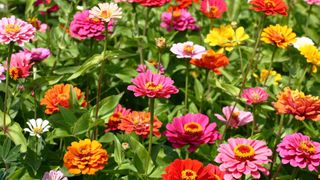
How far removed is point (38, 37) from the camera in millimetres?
2691

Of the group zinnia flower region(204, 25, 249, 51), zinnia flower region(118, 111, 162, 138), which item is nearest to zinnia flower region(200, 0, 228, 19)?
zinnia flower region(204, 25, 249, 51)

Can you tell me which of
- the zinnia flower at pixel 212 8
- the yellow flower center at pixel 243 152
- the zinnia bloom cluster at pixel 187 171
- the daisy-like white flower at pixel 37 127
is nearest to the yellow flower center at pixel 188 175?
the zinnia bloom cluster at pixel 187 171

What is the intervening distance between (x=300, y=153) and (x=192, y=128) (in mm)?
369

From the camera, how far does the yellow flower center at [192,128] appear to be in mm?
1958

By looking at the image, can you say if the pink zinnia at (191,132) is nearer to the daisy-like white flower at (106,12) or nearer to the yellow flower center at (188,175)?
the yellow flower center at (188,175)

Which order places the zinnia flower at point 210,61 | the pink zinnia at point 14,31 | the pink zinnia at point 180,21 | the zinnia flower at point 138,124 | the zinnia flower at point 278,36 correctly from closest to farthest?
the pink zinnia at point 14,31, the zinnia flower at point 138,124, the zinnia flower at point 278,36, the zinnia flower at point 210,61, the pink zinnia at point 180,21

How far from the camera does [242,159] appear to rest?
1.73 meters

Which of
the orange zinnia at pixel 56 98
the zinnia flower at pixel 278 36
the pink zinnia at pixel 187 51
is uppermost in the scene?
the zinnia flower at pixel 278 36

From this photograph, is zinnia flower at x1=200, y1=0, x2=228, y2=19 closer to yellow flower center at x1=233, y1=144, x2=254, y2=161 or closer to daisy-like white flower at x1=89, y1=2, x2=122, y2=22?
daisy-like white flower at x1=89, y1=2, x2=122, y2=22

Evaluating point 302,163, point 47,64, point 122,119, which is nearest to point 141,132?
point 122,119

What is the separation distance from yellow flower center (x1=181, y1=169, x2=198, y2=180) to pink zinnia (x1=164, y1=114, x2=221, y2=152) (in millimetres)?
218

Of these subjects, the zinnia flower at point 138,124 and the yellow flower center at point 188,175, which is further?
the zinnia flower at point 138,124

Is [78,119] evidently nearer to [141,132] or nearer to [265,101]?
[141,132]

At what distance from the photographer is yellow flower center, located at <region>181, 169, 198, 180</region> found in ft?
5.63
